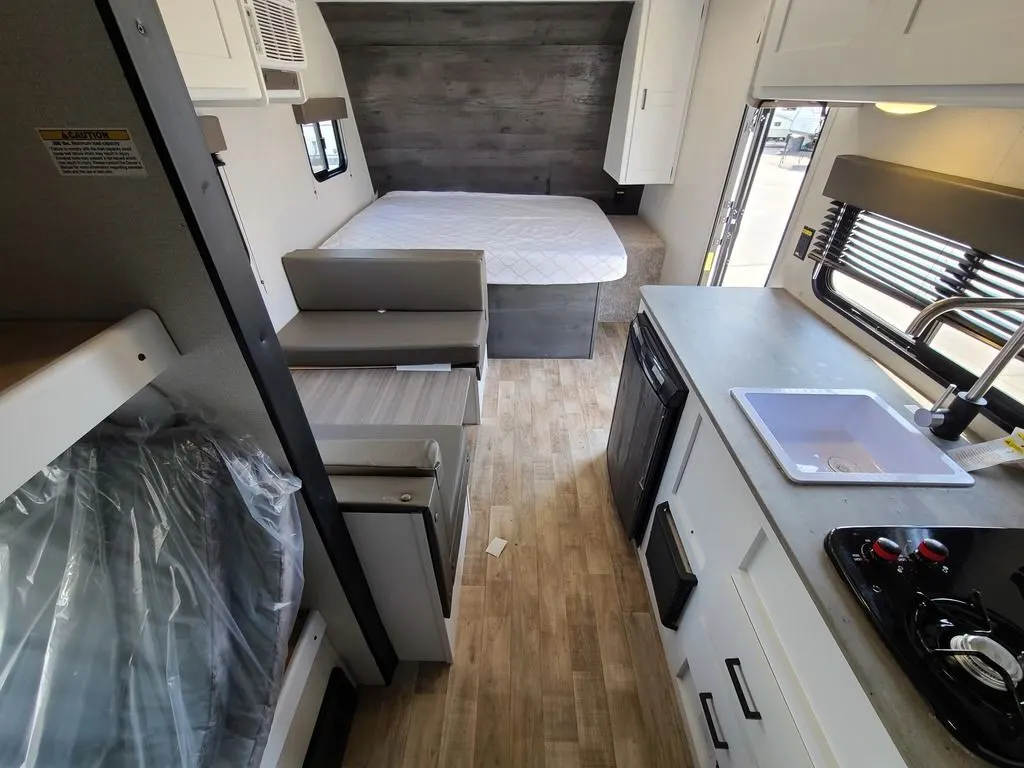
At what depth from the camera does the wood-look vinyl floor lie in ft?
4.17

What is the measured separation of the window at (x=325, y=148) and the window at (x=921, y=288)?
286cm

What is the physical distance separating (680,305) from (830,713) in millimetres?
1183

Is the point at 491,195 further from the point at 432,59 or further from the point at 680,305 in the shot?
the point at 680,305

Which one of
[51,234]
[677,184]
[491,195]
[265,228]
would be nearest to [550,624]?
[51,234]

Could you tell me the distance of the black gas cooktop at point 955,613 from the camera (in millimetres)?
547

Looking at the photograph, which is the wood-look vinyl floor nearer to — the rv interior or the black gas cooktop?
the rv interior

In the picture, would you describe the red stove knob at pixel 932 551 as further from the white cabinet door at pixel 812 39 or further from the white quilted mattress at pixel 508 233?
the white quilted mattress at pixel 508 233

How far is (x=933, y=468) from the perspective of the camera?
957 millimetres

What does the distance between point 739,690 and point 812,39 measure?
5.21ft

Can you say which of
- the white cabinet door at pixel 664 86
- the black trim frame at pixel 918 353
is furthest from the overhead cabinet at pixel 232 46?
the white cabinet door at pixel 664 86

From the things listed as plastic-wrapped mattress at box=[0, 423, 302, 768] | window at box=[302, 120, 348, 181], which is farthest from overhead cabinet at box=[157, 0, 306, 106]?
window at box=[302, 120, 348, 181]

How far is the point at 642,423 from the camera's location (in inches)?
59.1

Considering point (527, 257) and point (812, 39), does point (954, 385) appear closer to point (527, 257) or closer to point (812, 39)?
point (812, 39)

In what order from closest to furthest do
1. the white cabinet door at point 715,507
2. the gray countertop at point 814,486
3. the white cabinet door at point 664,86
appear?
the gray countertop at point 814,486 < the white cabinet door at point 715,507 < the white cabinet door at point 664,86
